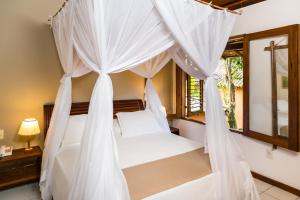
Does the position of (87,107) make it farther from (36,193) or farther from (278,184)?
(278,184)

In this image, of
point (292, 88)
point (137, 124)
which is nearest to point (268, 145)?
point (292, 88)

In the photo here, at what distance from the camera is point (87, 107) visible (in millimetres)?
3270

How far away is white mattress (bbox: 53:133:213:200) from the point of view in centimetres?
170

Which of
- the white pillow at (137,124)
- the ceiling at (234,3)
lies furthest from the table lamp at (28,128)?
the ceiling at (234,3)

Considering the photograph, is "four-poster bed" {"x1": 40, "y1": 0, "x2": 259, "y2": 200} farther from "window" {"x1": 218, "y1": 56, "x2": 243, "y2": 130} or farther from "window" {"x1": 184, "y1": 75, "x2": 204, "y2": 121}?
"window" {"x1": 184, "y1": 75, "x2": 204, "y2": 121}

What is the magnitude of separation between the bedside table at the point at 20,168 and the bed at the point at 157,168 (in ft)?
1.44

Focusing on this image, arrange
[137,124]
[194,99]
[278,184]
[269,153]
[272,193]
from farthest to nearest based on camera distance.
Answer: [194,99] < [137,124] < [269,153] < [278,184] < [272,193]

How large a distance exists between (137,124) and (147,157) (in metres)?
0.94

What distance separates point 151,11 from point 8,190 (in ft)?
8.97

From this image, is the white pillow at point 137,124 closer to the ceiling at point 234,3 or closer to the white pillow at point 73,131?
the white pillow at point 73,131

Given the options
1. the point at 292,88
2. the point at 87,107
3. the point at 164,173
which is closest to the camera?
the point at 164,173

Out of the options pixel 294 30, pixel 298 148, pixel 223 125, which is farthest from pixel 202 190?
pixel 294 30

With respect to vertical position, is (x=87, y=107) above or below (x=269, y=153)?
above

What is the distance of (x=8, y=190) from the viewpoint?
2.66 metres
